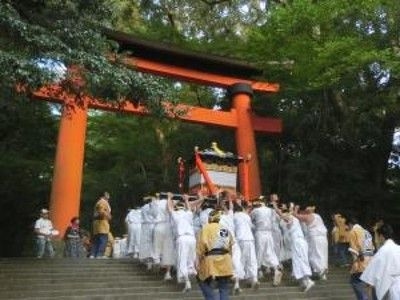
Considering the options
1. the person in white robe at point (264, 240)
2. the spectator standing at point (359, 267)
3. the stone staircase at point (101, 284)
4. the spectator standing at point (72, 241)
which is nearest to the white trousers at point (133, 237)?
the spectator standing at point (72, 241)

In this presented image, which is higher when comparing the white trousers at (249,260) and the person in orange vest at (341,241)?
the person in orange vest at (341,241)

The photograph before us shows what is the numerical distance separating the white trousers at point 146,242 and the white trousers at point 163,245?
0.26 m

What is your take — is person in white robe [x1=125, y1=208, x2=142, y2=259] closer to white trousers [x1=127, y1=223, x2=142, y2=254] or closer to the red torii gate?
white trousers [x1=127, y1=223, x2=142, y2=254]

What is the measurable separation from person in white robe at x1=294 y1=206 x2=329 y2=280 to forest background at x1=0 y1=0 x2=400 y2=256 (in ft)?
12.4

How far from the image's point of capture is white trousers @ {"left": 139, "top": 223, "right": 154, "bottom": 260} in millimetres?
12500

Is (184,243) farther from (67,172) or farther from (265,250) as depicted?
(67,172)

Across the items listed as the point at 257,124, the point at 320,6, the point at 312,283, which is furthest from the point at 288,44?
the point at 312,283

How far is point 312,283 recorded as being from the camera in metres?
12.2

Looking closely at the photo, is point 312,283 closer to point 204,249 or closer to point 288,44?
point 204,249

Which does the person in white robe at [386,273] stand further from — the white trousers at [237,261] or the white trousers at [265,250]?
the white trousers at [265,250]

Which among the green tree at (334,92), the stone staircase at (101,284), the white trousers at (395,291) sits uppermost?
the green tree at (334,92)

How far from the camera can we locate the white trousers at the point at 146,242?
12500mm

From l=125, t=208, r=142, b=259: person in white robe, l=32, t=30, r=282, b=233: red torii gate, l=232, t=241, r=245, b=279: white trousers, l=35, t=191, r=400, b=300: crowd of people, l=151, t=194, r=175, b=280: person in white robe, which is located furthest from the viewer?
l=32, t=30, r=282, b=233: red torii gate

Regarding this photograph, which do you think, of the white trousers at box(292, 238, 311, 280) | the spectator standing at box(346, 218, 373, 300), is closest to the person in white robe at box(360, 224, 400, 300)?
the spectator standing at box(346, 218, 373, 300)
